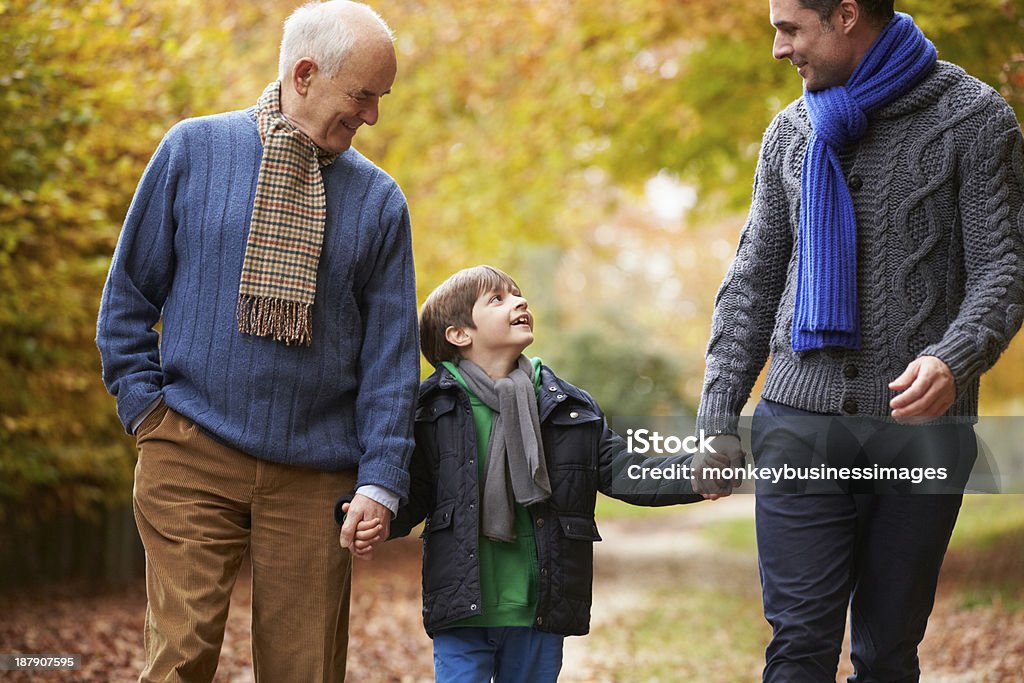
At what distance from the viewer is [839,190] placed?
3.25 metres

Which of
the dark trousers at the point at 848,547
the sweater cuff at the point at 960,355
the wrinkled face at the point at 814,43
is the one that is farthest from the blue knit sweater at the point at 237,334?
the sweater cuff at the point at 960,355

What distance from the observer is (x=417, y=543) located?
44.8ft

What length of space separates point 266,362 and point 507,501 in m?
0.78

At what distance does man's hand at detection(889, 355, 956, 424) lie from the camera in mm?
2955

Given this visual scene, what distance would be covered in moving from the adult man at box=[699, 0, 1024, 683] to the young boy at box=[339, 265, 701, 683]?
0.44 meters

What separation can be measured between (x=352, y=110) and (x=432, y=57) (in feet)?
26.8

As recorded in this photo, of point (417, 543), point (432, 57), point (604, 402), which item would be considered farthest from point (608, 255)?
point (432, 57)

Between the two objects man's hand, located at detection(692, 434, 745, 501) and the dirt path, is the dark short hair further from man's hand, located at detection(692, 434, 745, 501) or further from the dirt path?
the dirt path

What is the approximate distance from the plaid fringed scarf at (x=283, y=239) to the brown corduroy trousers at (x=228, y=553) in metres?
0.34

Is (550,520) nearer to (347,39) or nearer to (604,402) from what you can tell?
(347,39)

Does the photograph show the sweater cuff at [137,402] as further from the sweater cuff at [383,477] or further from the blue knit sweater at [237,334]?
the sweater cuff at [383,477]

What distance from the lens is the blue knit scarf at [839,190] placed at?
10.5 feet

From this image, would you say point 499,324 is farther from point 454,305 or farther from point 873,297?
point 873,297

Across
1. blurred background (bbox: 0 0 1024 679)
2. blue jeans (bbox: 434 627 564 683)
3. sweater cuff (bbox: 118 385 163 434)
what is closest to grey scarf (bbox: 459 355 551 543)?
blue jeans (bbox: 434 627 564 683)
